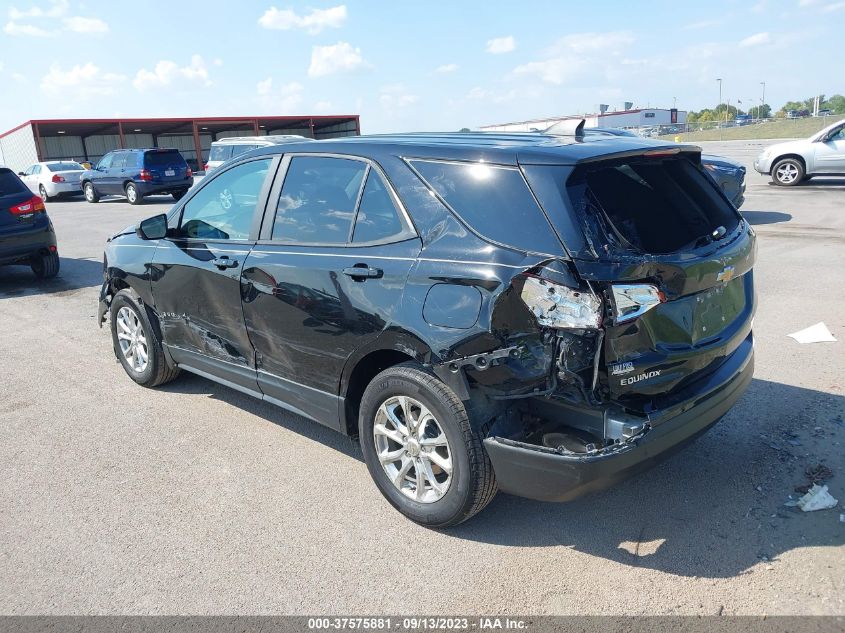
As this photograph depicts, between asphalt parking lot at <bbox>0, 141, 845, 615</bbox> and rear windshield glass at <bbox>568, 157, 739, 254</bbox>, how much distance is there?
136 cm

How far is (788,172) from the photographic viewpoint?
17.5 metres

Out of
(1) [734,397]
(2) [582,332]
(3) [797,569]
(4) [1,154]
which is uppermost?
(4) [1,154]

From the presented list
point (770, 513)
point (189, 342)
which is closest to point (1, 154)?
point (189, 342)

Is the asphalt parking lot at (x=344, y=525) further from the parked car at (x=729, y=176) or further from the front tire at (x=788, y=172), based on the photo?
the front tire at (x=788, y=172)

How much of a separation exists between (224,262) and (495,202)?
1.99 m

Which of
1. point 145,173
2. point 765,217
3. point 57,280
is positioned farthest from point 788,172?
point 145,173

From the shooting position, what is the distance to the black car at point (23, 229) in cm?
951

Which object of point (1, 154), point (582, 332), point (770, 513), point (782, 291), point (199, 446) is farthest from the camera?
point (1, 154)

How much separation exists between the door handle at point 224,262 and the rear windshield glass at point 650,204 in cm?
221

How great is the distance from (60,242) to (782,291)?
13.4 metres

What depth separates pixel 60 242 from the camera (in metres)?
14.5

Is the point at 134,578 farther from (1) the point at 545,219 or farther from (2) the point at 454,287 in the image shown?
(1) the point at 545,219

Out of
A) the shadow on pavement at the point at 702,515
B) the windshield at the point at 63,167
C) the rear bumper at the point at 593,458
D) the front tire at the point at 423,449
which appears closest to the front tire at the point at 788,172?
the shadow on pavement at the point at 702,515

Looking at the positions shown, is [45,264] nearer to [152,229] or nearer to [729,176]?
[152,229]
